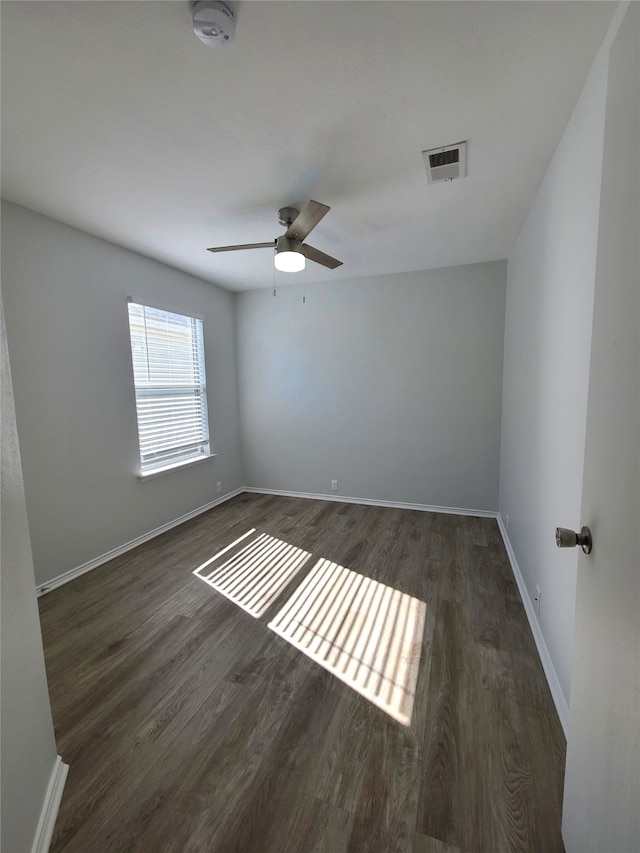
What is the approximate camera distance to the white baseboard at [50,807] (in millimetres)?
1091

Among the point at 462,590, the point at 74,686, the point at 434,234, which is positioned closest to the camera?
the point at 74,686

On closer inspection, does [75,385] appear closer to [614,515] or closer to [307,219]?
[307,219]

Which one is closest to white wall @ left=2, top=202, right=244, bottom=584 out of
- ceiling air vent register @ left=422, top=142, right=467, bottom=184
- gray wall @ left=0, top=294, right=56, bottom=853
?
gray wall @ left=0, top=294, right=56, bottom=853

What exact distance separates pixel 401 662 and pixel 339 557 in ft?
3.84

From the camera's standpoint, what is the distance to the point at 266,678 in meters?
1.78

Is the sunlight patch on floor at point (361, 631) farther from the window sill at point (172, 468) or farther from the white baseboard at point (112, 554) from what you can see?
the window sill at point (172, 468)

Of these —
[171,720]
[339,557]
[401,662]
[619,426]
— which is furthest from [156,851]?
[339,557]

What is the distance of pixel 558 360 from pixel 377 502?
282cm

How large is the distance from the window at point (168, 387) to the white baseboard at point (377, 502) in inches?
40.9

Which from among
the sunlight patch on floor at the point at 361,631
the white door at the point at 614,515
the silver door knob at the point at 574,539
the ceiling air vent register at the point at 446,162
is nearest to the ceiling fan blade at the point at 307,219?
the ceiling air vent register at the point at 446,162

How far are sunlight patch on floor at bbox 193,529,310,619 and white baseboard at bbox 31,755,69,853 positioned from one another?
110 cm

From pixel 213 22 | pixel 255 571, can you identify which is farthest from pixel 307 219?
pixel 255 571

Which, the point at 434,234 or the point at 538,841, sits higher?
the point at 434,234

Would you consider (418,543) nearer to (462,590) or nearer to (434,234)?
(462,590)
